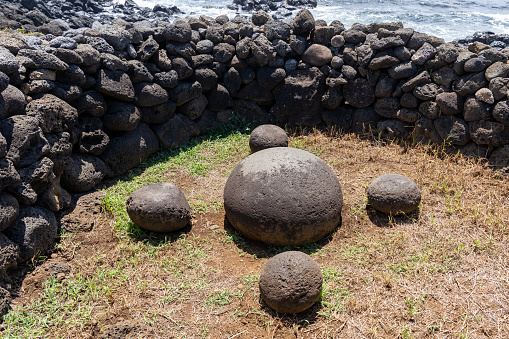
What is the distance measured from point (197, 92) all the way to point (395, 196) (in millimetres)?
4171

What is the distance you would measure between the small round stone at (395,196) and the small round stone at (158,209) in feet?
8.81

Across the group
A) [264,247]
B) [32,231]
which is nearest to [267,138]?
[264,247]

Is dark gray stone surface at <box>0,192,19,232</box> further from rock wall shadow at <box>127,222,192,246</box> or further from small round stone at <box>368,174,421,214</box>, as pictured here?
small round stone at <box>368,174,421,214</box>

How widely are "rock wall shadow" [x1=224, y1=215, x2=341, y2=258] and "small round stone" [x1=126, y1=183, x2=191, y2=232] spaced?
76cm

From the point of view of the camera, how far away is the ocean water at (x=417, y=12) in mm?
13930

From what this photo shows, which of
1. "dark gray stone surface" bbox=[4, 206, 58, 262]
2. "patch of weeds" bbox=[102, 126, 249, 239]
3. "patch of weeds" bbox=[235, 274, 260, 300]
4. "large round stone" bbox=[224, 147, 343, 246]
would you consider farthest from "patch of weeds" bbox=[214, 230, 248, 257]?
"dark gray stone surface" bbox=[4, 206, 58, 262]

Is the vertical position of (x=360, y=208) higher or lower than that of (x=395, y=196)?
lower

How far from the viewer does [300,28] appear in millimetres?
7559

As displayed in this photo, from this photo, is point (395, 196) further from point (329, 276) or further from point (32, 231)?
point (32, 231)

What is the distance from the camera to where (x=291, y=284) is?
3.85 metres

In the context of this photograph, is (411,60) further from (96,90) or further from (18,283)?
(18,283)

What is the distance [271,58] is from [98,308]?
17.9ft

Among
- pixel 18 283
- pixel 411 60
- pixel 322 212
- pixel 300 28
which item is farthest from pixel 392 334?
pixel 300 28

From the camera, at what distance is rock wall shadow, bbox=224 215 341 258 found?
4.90 meters
